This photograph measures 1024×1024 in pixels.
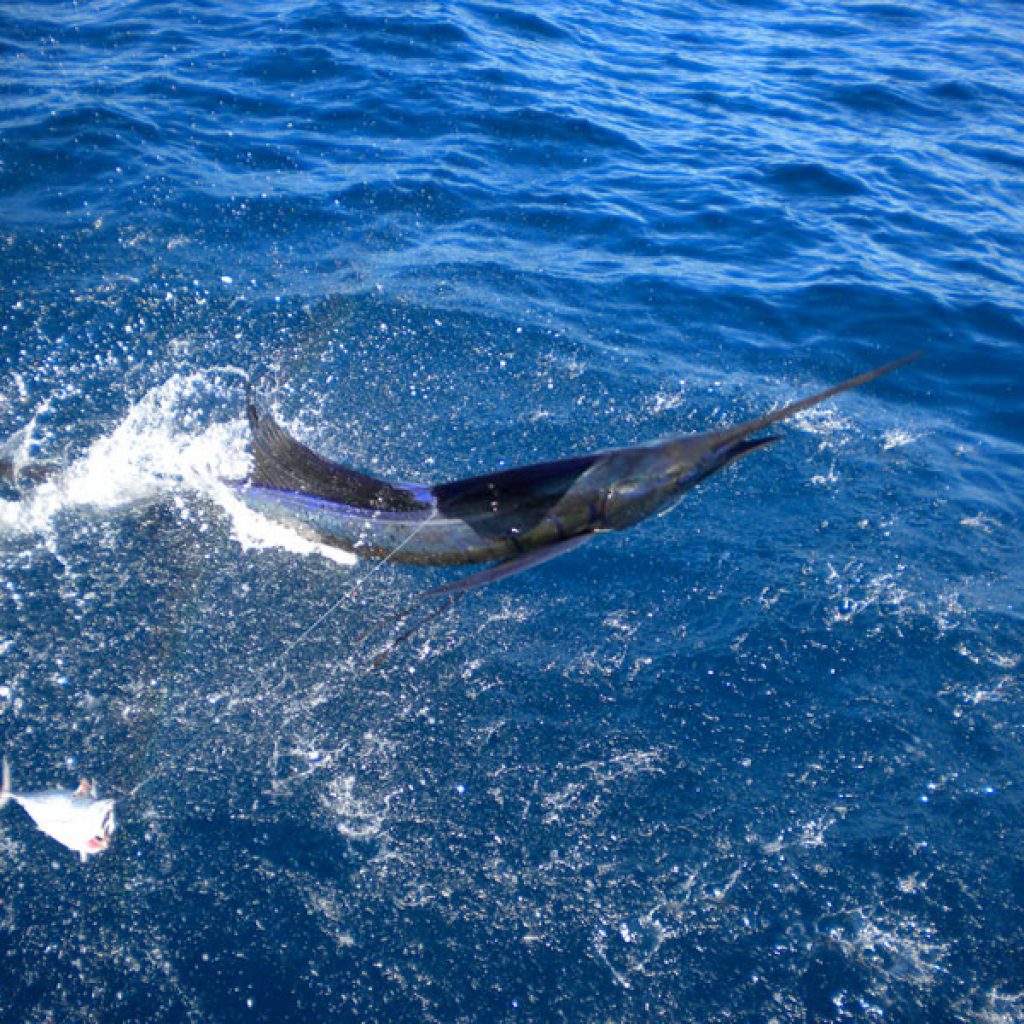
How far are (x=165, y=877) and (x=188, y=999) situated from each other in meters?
0.64

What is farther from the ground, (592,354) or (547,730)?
(592,354)

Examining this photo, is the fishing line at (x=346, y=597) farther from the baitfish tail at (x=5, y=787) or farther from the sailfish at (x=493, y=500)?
the baitfish tail at (x=5, y=787)

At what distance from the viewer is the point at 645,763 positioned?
15.9 feet

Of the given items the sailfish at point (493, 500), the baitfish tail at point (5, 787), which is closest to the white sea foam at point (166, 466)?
the sailfish at point (493, 500)

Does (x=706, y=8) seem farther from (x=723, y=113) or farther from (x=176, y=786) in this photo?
(x=176, y=786)

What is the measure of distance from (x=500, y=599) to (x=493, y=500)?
1656 mm

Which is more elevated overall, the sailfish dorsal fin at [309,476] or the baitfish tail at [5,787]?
the sailfish dorsal fin at [309,476]

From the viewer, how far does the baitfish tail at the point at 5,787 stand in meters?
4.31

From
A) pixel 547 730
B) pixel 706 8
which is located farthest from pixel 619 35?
pixel 547 730

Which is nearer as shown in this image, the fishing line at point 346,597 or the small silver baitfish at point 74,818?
the small silver baitfish at point 74,818

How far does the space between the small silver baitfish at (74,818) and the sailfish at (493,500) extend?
6.42 feet

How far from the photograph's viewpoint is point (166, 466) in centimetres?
651

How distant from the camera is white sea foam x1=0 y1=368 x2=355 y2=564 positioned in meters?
5.88

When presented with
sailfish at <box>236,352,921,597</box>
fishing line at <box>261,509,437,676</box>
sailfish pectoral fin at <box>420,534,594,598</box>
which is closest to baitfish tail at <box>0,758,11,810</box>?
fishing line at <box>261,509,437,676</box>
